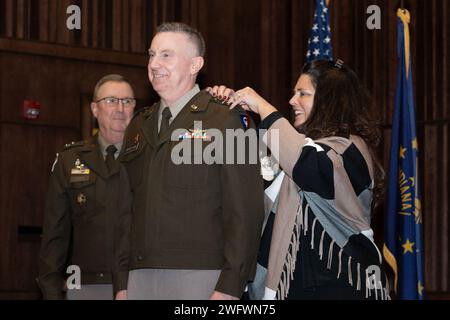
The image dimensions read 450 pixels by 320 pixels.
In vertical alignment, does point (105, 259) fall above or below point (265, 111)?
below

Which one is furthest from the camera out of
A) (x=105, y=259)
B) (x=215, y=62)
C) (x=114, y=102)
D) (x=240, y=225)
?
(x=215, y=62)

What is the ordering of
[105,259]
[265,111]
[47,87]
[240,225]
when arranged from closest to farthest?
[240,225], [265,111], [105,259], [47,87]

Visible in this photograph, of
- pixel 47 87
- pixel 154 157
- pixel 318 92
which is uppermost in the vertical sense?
pixel 47 87

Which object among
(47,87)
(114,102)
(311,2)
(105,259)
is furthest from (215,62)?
(105,259)

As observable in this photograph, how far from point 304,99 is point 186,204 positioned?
2.59 feet

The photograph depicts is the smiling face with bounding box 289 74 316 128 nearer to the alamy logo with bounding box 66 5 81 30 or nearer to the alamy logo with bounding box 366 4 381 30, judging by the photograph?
the alamy logo with bounding box 366 4 381 30

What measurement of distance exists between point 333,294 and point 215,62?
16.3 feet

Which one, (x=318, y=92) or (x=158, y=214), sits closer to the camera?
(x=158, y=214)

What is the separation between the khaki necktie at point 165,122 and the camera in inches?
132

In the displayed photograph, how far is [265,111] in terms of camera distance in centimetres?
342

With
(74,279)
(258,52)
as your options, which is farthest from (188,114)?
(258,52)

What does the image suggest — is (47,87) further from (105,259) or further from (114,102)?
(105,259)

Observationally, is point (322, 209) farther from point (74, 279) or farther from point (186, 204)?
point (74, 279)

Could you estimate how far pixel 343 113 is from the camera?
3523mm
